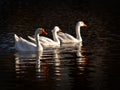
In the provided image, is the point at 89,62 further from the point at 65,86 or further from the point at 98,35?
the point at 98,35

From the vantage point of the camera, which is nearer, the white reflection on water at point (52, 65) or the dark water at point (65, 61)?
the dark water at point (65, 61)

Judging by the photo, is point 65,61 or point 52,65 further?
point 65,61

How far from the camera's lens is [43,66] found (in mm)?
29156

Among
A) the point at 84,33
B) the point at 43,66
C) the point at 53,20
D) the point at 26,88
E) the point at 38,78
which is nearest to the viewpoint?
the point at 26,88

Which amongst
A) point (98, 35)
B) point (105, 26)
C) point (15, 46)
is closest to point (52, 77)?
point (15, 46)

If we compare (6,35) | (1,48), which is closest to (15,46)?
(1,48)

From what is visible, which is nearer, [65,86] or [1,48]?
[65,86]

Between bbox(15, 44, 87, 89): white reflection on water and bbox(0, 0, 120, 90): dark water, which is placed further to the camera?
bbox(15, 44, 87, 89): white reflection on water

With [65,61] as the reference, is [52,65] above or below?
below

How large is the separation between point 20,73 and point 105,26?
20.2 meters

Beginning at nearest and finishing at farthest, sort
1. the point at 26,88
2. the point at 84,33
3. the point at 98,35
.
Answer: the point at 26,88 < the point at 98,35 < the point at 84,33

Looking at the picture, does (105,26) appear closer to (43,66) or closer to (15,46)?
(15,46)

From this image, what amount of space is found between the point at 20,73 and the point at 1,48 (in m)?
7.88

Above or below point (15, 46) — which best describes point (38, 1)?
above
